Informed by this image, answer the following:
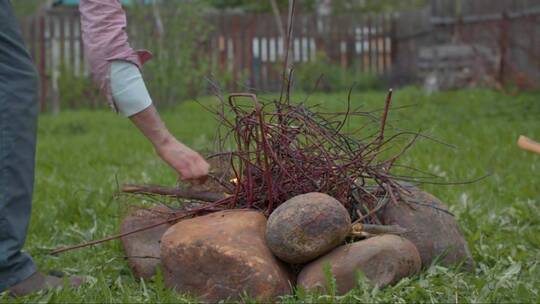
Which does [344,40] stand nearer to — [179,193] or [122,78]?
[179,193]

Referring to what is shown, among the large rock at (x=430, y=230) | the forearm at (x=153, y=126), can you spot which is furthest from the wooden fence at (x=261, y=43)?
the forearm at (x=153, y=126)

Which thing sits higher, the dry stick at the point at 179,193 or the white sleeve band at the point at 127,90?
the white sleeve band at the point at 127,90

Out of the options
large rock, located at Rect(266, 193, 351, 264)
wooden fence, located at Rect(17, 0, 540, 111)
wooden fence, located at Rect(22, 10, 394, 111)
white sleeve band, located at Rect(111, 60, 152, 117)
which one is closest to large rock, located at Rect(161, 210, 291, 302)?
large rock, located at Rect(266, 193, 351, 264)

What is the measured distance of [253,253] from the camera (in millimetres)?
3107

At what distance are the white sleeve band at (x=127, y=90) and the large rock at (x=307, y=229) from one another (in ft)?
1.89

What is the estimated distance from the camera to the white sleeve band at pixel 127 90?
3.15 metres

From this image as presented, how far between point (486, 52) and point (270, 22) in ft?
18.1

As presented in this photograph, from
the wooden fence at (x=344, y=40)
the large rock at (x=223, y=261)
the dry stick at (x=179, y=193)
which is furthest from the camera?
the wooden fence at (x=344, y=40)

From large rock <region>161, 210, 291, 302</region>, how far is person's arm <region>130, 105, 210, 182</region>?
20 cm

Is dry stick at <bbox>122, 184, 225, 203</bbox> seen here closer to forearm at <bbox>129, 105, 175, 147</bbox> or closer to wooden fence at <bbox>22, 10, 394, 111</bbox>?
forearm at <bbox>129, 105, 175, 147</bbox>

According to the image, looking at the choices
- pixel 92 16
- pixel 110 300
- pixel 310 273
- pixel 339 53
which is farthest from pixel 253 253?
pixel 339 53

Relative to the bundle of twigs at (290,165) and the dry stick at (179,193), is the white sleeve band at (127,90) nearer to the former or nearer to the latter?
the bundle of twigs at (290,165)

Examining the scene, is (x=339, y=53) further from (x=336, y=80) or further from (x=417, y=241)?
(x=417, y=241)

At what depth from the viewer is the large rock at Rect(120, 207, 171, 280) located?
357cm
